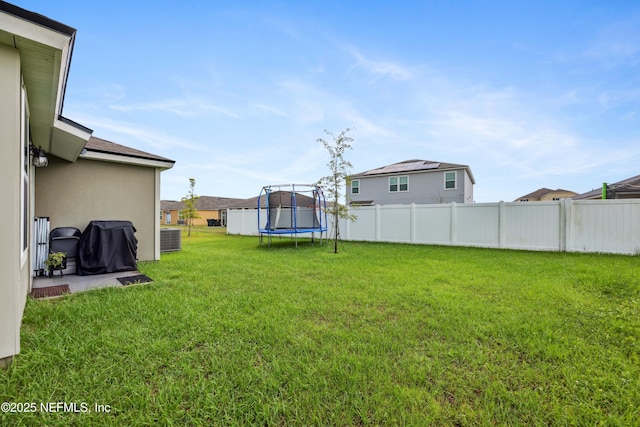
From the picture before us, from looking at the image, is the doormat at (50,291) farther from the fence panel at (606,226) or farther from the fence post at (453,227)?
the fence panel at (606,226)

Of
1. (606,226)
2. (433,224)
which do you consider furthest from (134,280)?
(606,226)

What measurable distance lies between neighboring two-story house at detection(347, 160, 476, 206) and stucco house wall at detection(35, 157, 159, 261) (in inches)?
448

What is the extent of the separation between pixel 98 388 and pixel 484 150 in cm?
1687

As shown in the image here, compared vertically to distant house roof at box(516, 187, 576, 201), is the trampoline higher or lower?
lower

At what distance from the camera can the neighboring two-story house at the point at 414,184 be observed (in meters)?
17.5

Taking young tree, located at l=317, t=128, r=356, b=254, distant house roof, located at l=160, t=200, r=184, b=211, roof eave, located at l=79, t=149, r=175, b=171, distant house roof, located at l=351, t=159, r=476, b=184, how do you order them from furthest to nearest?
distant house roof, located at l=160, t=200, r=184, b=211
distant house roof, located at l=351, t=159, r=476, b=184
young tree, located at l=317, t=128, r=356, b=254
roof eave, located at l=79, t=149, r=175, b=171

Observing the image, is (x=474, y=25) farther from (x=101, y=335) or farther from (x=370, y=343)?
(x=101, y=335)

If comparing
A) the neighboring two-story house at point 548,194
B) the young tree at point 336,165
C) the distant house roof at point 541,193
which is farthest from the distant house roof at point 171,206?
the distant house roof at point 541,193

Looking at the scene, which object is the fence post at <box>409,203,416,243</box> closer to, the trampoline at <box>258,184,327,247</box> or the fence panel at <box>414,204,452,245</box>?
the fence panel at <box>414,204,452,245</box>

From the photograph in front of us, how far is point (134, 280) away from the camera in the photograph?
465 cm

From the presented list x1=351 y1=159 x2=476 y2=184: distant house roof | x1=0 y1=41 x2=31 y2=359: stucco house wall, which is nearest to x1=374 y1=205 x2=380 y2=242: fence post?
x1=351 y1=159 x2=476 y2=184: distant house roof

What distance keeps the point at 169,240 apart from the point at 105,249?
3.65m

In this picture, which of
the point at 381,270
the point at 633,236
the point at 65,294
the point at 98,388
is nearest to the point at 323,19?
the point at 381,270

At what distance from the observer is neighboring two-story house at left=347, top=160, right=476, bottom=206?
689 inches
